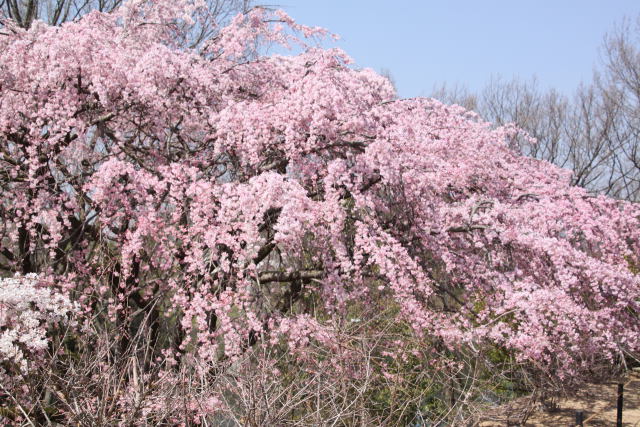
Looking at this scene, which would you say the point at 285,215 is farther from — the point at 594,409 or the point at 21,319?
the point at 594,409

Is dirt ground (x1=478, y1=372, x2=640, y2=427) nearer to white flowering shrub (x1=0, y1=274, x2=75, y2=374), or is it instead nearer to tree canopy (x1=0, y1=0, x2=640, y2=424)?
tree canopy (x1=0, y1=0, x2=640, y2=424)

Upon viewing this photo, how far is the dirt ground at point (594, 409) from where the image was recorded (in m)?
7.63

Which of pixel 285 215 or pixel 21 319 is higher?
pixel 285 215

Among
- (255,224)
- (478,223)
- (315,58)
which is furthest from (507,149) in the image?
(255,224)

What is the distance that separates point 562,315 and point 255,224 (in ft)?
9.46

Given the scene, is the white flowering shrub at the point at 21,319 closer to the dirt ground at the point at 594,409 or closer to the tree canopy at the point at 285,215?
the tree canopy at the point at 285,215

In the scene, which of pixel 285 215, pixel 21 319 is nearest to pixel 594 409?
pixel 285 215

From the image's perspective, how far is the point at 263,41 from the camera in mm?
7836

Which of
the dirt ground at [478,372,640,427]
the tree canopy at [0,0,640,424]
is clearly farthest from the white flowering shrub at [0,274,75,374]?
the dirt ground at [478,372,640,427]

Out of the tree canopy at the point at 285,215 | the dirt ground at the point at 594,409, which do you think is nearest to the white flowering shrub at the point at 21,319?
the tree canopy at the point at 285,215

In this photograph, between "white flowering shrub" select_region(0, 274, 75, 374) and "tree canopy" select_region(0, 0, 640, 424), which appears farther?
"tree canopy" select_region(0, 0, 640, 424)

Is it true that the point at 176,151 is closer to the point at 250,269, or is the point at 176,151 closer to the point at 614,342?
the point at 250,269

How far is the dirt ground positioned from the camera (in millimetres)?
7633

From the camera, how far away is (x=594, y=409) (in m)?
8.50
